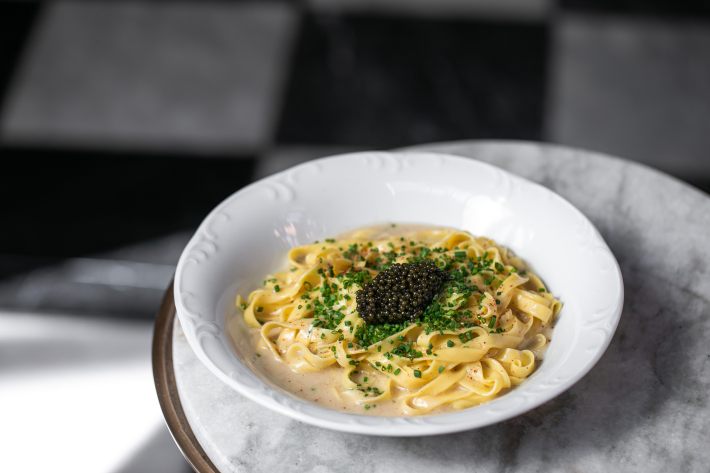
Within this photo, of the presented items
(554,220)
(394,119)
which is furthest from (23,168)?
(554,220)

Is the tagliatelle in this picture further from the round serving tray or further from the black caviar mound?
the round serving tray

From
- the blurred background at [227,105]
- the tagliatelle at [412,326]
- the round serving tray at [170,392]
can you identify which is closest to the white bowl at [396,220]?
the tagliatelle at [412,326]

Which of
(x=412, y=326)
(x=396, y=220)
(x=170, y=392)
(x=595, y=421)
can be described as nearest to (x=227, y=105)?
(x=396, y=220)

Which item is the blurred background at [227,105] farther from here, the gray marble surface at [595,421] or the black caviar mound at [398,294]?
the black caviar mound at [398,294]

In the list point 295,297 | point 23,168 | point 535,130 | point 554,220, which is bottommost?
point 23,168

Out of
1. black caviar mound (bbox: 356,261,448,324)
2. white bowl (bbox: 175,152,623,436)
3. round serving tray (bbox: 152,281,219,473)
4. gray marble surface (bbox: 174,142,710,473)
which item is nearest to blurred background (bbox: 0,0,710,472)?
round serving tray (bbox: 152,281,219,473)

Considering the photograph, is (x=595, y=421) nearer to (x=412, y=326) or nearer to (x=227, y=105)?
(x=412, y=326)

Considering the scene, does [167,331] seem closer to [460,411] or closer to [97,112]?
[460,411]
